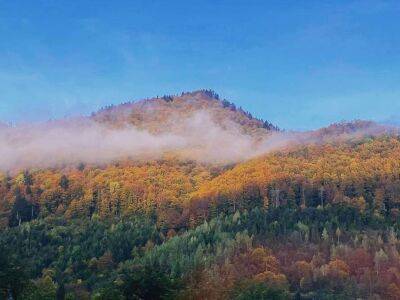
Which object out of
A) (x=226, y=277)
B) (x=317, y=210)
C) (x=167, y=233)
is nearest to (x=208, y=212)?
(x=167, y=233)

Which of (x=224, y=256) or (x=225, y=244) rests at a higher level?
(x=225, y=244)

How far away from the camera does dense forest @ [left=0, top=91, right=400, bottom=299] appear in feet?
277

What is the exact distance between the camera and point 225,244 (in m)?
135

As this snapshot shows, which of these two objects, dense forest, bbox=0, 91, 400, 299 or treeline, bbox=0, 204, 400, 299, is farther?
treeline, bbox=0, 204, 400, 299

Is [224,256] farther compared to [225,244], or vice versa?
[225,244]

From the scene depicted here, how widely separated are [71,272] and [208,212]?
183 ft

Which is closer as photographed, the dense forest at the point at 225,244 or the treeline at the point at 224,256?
the dense forest at the point at 225,244

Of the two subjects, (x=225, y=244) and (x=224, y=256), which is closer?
(x=224, y=256)

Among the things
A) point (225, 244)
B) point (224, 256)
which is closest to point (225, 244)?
point (225, 244)

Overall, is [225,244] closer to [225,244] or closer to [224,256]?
[225,244]

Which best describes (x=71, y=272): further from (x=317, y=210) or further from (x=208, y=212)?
(x=317, y=210)

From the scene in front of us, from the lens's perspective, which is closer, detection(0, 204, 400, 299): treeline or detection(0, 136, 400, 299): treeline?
detection(0, 136, 400, 299): treeline

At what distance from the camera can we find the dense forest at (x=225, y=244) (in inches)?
3319

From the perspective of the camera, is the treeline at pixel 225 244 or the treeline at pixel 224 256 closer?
the treeline at pixel 225 244
